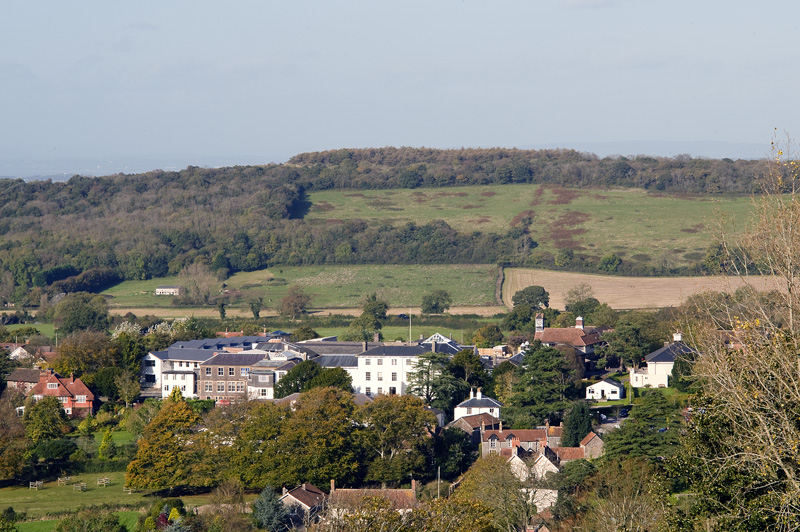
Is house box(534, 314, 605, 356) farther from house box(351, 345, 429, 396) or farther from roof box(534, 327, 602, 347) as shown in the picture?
house box(351, 345, 429, 396)

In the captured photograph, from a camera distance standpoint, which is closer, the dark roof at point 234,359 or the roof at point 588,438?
the roof at point 588,438

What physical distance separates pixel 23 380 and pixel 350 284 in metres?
47.0

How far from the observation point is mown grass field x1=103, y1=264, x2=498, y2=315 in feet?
315

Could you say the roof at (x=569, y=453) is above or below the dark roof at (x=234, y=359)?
below

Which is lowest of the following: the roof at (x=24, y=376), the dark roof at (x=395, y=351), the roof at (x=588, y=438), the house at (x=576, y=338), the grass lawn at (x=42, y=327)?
the grass lawn at (x=42, y=327)

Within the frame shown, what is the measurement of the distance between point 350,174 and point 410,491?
110480mm

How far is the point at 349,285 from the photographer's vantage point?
103 metres

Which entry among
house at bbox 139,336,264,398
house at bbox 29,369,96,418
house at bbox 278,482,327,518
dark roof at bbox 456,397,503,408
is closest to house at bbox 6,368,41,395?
house at bbox 29,369,96,418

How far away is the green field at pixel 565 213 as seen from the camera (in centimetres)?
10950

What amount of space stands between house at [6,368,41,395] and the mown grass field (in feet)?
104

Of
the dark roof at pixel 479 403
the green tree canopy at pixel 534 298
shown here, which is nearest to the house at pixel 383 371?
the dark roof at pixel 479 403

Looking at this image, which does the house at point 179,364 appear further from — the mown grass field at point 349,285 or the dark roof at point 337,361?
the mown grass field at point 349,285

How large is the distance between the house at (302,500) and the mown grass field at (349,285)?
5309 cm

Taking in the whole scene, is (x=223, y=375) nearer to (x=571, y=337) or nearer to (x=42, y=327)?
(x=571, y=337)
